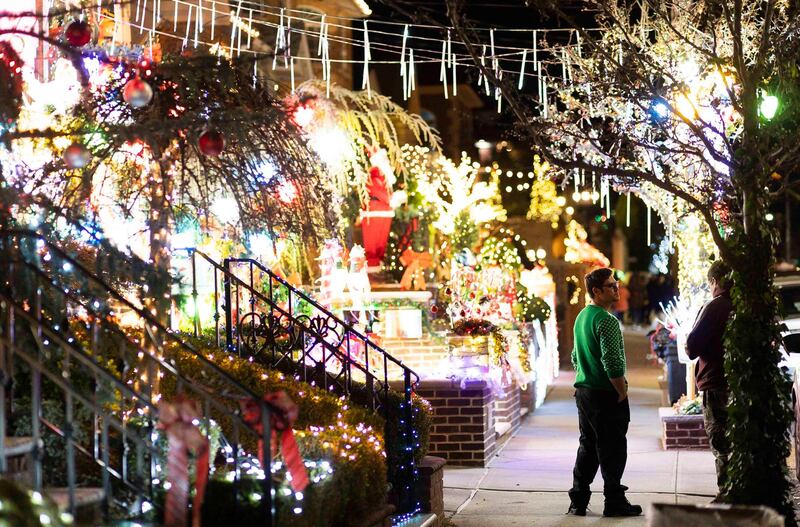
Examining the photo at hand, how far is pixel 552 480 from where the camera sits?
35.3ft

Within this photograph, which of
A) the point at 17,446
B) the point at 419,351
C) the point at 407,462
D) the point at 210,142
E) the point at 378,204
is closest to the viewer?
the point at 17,446

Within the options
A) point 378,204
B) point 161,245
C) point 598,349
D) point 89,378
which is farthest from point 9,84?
point 378,204

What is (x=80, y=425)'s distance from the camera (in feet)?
22.1

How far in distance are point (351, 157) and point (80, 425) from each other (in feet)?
21.9

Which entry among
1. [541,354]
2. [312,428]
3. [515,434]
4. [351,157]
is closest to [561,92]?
[351,157]

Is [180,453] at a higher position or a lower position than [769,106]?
lower

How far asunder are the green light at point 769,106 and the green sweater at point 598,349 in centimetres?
184

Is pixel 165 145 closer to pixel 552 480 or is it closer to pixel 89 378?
pixel 89 378

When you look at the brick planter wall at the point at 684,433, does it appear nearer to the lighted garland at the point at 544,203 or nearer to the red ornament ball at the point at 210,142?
the red ornament ball at the point at 210,142

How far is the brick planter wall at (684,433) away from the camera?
1223cm

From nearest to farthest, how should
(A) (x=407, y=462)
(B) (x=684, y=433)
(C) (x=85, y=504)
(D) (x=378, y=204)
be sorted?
(C) (x=85, y=504)
(A) (x=407, y=462)
(B) (x=684, y=433)
(D) (x=378, y=204)

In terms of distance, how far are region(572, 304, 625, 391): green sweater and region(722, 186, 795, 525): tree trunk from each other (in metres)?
1.51

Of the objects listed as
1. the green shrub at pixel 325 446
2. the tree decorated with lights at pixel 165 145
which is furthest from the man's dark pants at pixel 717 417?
the tree decorated with lights at pixel 165 145

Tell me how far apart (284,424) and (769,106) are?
16.0ft
